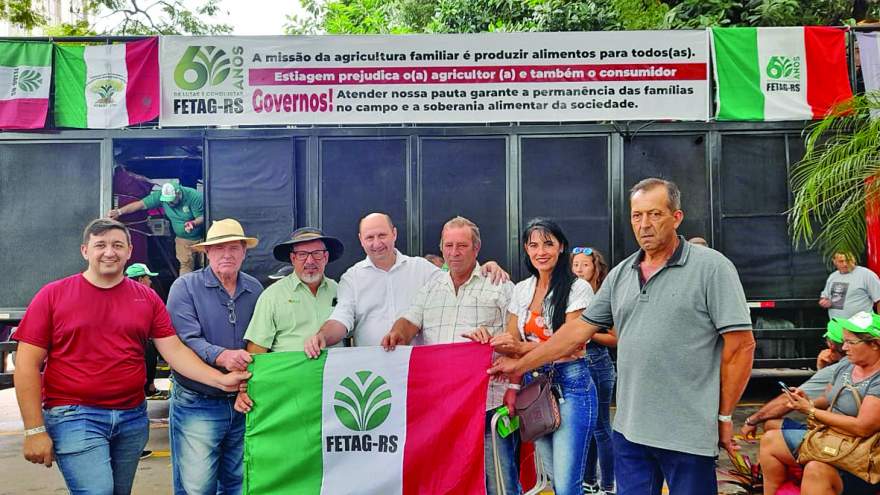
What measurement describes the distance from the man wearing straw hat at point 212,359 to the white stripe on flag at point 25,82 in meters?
5.10

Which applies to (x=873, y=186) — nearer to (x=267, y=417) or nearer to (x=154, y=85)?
(x=267, y=417)

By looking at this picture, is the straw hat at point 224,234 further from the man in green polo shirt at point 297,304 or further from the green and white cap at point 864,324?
the green and white cap at point 864,324

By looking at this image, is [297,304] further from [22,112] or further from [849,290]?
[849,290]

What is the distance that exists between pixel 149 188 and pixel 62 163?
0.94 meters

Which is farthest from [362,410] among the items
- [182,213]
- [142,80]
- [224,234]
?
[142,80]

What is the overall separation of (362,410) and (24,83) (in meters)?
6.37

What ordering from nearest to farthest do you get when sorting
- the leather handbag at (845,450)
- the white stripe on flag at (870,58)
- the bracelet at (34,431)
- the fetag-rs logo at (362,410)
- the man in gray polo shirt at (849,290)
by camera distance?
the bracelet at (34,431) → the leather handbag at (845,450) → the fetag-rs logo at (362,410) → the man in gray polo shirt at (849,290) → the white stripe on flag at (870,58)

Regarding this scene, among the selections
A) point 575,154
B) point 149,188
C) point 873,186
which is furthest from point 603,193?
point 149,188

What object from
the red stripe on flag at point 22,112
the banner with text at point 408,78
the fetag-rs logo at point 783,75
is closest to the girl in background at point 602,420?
the banner with text at point 408,78

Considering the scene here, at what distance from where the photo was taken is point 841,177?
25.1 feet

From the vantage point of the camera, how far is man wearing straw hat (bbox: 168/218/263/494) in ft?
14.8

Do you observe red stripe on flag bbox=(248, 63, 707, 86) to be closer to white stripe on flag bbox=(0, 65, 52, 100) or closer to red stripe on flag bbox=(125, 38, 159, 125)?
red stripe on flag bbox=(125, 38, 159, 125)

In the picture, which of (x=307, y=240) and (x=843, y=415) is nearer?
(x=843, y=415)

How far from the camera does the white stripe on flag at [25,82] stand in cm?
870
